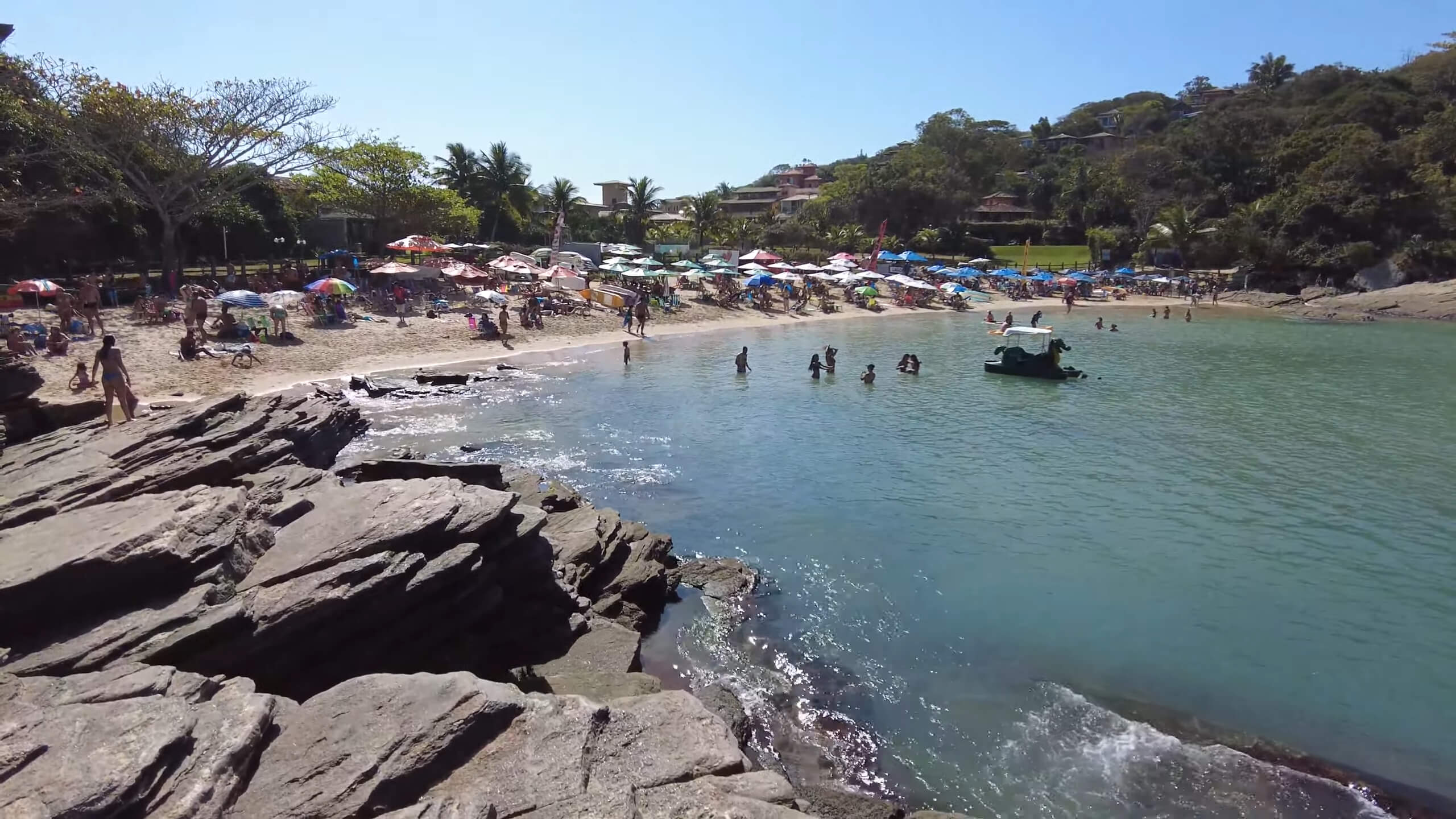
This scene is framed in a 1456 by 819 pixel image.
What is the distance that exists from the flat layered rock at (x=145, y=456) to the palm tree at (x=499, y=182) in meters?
46.9

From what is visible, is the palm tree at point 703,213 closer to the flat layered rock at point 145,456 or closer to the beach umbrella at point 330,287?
the beach umbrella at point 330,287

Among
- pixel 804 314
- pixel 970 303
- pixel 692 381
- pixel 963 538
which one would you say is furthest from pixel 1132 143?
A: pixel 963 538

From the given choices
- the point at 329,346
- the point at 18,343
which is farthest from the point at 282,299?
the point at 18,343

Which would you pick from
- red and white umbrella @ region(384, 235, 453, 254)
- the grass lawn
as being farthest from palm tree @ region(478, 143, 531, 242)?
the grass lawn

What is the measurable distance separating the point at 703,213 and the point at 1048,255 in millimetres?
32453

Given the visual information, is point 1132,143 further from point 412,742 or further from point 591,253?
point 412,742

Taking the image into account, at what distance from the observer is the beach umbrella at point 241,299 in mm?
26250

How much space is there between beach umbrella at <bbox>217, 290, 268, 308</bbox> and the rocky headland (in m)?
16.4

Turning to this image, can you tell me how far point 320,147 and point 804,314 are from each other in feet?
84.8

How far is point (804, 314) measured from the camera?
4672cm

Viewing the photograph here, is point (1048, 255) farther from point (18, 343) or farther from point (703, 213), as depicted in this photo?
point (18, 343)

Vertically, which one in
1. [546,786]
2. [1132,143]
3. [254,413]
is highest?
[1132,143]

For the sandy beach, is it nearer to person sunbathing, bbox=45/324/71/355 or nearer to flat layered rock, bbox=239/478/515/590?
person sunbathing, bbox=45/324/71/355

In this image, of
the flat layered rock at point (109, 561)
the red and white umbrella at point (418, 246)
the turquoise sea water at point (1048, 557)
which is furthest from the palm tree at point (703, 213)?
the flat layered rock at point (109, 561)
